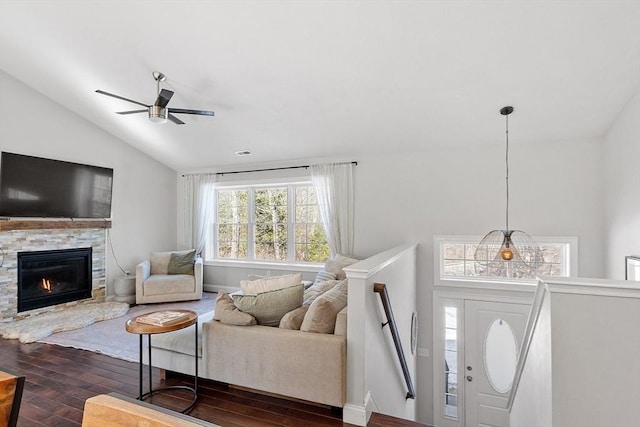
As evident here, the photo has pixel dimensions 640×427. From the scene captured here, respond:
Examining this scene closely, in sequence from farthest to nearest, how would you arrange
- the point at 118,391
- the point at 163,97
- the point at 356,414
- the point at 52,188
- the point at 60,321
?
the point at 52,188
the point at 60,321
the point at 163,97
the point at 118,391
the point at 356,414

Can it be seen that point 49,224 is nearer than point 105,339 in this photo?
No

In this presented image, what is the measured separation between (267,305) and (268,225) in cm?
367

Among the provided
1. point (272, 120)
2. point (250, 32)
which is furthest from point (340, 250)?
point (250, 32)

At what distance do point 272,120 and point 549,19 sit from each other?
3159mm

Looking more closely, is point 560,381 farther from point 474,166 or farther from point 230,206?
point 230,206

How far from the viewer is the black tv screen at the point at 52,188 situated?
14.3ft

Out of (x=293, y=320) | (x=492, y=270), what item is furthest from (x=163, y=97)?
(x=492, y=270)

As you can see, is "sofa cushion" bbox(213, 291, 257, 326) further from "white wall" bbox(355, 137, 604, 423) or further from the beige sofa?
"white wall" bbox(355, 137, 604, 423)

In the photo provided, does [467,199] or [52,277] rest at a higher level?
[467,199]

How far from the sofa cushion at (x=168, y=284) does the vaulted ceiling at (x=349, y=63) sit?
256 cm

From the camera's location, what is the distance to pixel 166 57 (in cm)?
352

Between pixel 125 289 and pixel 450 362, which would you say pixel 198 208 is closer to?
pixel 125 289

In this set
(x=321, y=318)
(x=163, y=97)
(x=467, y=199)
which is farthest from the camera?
(x=467, y=199)

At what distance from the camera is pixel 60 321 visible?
14.1 feet
